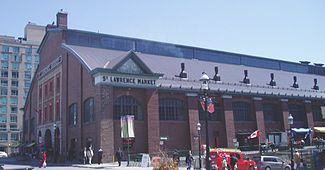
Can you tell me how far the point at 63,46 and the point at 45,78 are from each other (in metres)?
10.8

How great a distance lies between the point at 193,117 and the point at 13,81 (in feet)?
245

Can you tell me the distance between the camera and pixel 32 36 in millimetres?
118000

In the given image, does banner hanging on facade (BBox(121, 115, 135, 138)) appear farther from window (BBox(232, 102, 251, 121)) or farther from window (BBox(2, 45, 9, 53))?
window (BBox(2, 45, 9, 53))

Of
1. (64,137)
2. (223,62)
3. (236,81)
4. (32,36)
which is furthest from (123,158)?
(32,36)

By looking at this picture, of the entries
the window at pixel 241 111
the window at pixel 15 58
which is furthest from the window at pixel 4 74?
the window at pixel 241 111

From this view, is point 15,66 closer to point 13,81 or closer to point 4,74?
point 4,74

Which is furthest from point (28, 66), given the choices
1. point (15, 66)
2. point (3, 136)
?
point (3, 136)

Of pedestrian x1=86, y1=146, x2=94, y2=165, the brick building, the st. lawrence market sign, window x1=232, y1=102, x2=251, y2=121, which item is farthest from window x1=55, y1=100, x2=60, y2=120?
window x1=232, y1=102, x2=251, y2=121

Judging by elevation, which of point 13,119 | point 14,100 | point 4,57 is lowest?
point 13,119

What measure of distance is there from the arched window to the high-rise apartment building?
221 feet

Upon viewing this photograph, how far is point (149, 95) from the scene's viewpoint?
4591 cm

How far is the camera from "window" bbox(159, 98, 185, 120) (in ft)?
159

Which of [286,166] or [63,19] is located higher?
[63,19]

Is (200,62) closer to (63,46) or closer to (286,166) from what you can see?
(63,46)
